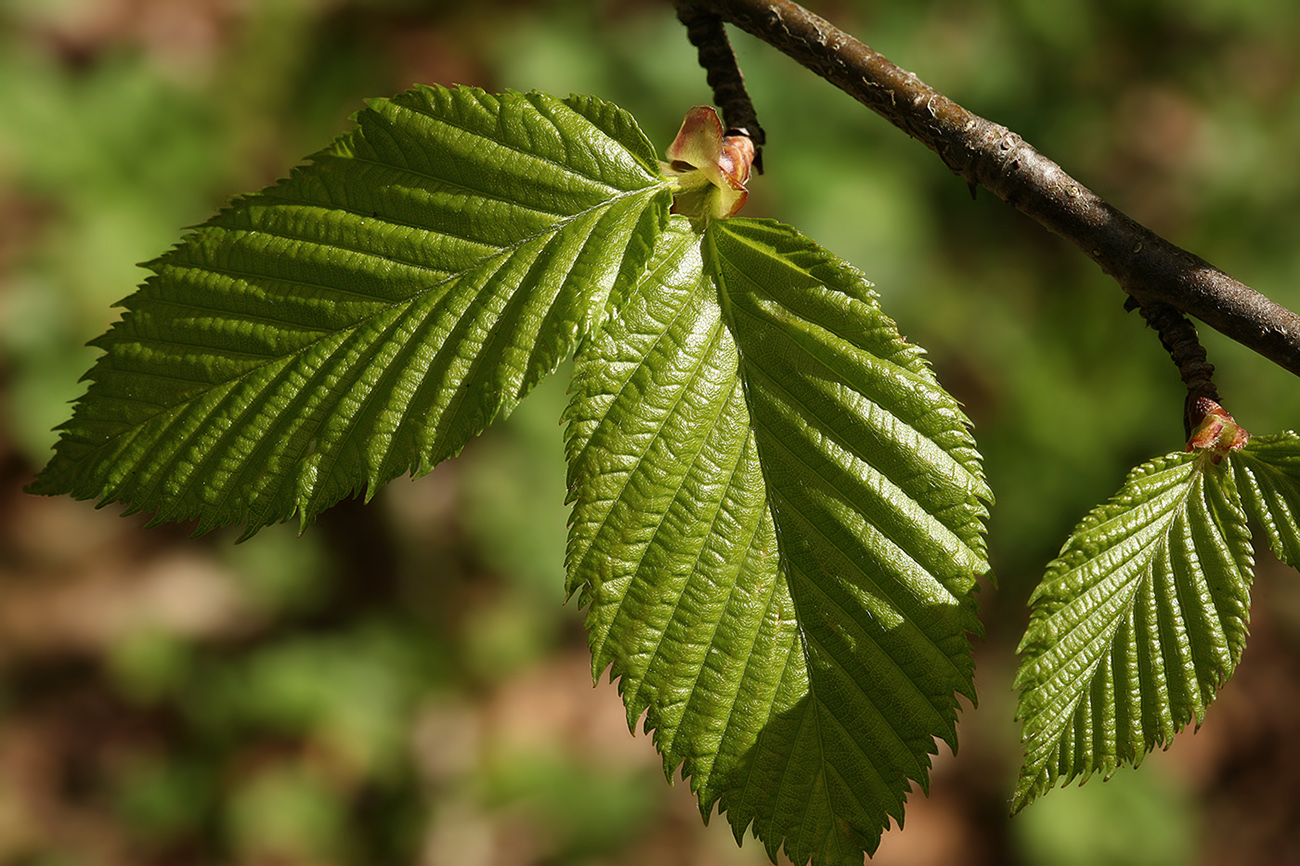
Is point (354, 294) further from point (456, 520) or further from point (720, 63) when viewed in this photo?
point (456, 520)

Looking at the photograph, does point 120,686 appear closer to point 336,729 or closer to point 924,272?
point 336,729

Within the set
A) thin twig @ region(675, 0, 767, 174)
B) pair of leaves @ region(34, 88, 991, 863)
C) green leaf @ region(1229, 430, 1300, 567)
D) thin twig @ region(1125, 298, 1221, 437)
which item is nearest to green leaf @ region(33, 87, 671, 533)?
pair of leaves @ region(34, 88, 991, 863)

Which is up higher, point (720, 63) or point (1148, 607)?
point (720, 63)

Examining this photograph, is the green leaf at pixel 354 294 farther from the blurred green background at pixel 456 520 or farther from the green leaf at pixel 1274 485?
the blurred green background at pixel 456 520

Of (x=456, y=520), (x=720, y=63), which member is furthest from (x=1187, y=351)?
(x=456, y=520)

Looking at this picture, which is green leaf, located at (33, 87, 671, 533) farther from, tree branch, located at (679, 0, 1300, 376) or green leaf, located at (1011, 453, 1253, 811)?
green leaf, located at (1011, 453, 1253, 811)

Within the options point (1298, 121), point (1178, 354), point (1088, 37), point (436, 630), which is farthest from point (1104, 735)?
point (1298, 121)
